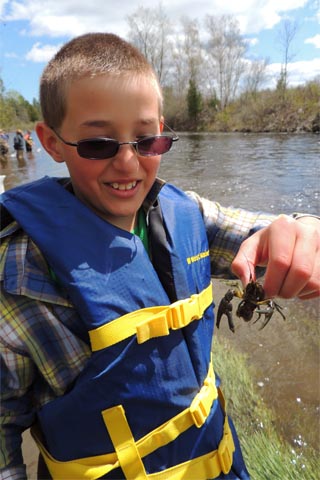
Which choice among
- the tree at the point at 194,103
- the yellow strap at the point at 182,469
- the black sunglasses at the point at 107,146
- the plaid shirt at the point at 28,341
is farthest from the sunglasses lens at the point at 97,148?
the tree at the point at 194,103

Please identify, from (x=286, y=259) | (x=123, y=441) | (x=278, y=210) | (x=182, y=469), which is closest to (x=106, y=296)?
(x=123, y=441)

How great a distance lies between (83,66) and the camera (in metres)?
1.49

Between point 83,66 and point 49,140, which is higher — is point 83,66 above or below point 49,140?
above

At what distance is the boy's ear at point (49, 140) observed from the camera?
5.23 feet

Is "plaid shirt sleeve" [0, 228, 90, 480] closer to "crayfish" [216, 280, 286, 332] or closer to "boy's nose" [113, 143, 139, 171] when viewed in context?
"boy's nose" [113, 143, 139, 171]

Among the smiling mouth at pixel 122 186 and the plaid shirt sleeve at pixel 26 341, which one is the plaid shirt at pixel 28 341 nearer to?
the plaid shirt sleeve at pixel 26 341

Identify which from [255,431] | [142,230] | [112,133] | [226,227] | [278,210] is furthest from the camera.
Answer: [278,210]

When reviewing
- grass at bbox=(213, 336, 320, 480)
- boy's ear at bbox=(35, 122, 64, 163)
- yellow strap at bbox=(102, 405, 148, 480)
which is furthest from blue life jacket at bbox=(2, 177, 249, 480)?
grass at bbox=(213, 336, 320, 480)

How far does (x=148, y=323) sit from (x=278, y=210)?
307 inches

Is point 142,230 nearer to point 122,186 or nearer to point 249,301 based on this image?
point 122,186

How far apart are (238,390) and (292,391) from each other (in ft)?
1.52

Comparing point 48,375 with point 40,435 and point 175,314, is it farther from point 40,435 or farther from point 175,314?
point 175,314

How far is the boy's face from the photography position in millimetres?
1426

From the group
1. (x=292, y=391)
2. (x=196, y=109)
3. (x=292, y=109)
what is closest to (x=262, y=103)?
(x=292, y=109)
